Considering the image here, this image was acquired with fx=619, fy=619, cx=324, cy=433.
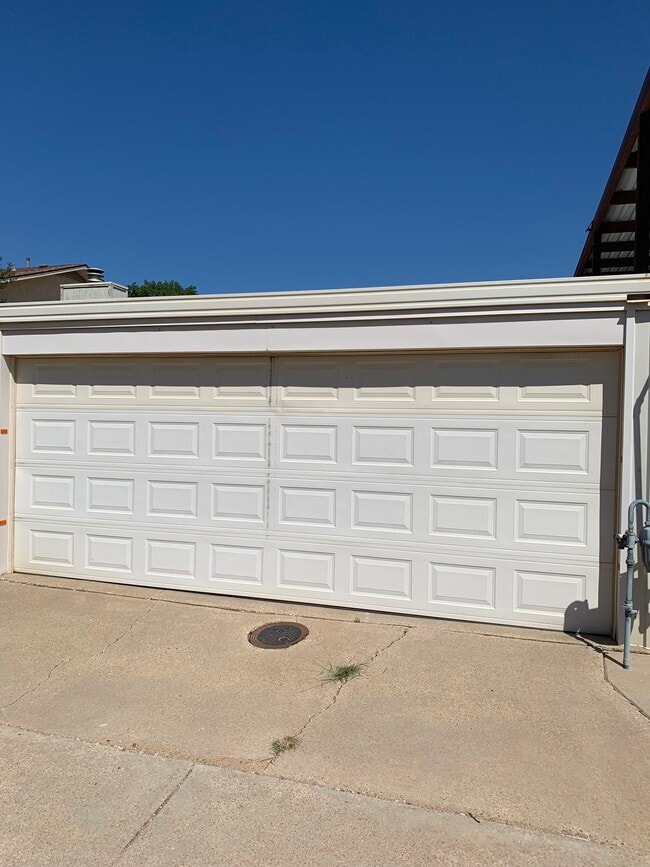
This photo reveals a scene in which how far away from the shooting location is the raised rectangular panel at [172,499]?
19.6 ft

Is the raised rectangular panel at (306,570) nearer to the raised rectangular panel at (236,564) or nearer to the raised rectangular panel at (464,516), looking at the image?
the raised rectangular panel at (236,564)

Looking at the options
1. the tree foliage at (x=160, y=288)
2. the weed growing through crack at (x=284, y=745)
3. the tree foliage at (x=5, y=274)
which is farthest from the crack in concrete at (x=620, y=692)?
the tree foliage at (x=160, y=288)

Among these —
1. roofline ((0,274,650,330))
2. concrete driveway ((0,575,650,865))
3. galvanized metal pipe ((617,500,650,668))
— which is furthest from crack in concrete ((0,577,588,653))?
roofline ((0,274,650,330))

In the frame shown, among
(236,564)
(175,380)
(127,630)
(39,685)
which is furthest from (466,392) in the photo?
(39,685)

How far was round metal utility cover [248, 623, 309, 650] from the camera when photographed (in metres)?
4.84

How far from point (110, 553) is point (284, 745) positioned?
11.4 ft

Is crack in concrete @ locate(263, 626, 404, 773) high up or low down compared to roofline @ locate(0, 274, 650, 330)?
down

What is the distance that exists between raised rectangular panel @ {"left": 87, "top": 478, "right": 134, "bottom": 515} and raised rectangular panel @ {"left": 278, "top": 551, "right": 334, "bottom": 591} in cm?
168

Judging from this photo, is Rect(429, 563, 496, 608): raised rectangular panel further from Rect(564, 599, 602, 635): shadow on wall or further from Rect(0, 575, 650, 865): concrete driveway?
Rect(564, 599, 602, 635): shadow on wall

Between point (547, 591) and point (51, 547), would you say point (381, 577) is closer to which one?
point (547, 591)

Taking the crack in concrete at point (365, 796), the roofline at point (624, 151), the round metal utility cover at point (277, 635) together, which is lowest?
the crack in concrete at point (365, 796)

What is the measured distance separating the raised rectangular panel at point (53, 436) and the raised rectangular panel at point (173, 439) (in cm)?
94

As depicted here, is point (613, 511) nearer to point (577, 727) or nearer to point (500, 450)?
point (500, 450)

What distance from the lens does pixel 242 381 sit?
5.84 m
